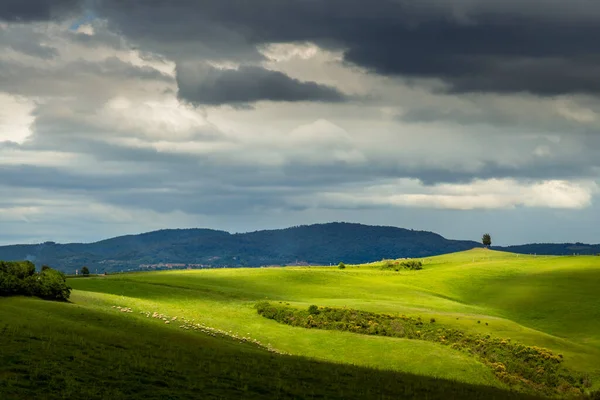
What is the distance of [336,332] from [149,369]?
36618 millimetres

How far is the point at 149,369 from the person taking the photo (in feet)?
129

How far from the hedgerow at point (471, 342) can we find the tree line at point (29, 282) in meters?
23.5

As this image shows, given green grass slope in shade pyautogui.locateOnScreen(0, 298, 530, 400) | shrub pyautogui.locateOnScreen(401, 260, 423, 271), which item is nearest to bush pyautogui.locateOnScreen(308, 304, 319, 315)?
green grass slope in shade pyautogui.locateOnScreen(0, 298, 530, 400)

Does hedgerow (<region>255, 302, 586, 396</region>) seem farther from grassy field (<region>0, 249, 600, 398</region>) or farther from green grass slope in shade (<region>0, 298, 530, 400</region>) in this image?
green grass slope in shade (<region>0, 298, 530, 400</region>)

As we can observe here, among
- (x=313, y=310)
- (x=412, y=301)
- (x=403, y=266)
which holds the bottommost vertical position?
(x=412, y=301)

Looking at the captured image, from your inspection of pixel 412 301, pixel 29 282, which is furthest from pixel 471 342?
pixel 412 301

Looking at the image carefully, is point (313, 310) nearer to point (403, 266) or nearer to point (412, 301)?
point (412, 301)

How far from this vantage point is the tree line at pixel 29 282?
64.3 metres

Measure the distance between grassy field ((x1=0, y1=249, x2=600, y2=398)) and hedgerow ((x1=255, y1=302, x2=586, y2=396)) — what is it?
195 centimetres

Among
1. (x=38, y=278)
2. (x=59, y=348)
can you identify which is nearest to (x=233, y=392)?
(x=59, y=348)

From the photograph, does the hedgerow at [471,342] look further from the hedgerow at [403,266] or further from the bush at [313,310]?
the hedgerow at [403,266]

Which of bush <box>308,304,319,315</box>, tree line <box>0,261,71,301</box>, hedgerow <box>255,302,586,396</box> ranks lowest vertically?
hedgerow <box>255,302,586,396</box>

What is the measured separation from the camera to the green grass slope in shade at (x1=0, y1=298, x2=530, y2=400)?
111 ft

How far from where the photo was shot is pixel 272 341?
69875mm
